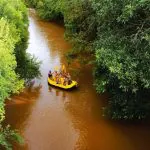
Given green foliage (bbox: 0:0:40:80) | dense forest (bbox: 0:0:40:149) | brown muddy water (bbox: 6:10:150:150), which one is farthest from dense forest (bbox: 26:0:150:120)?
green foliage (bbox: 0:0:40:80)

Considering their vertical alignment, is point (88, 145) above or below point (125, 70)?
below

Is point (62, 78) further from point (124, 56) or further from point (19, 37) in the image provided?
point (124, 56)

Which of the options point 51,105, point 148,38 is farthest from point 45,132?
point 148,38

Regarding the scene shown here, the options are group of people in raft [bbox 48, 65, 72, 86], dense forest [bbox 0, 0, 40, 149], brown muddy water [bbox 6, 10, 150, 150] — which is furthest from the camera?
group of people in raft [bbox 48, 65, 72, 86]

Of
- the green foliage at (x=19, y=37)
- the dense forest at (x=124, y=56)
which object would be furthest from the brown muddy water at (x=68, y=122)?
the green foliage at (x=19, y=37)

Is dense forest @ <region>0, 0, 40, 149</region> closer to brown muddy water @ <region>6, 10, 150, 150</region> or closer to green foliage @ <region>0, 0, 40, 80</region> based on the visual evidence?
green foliage @ <region>0, 0, 40, 80</region>

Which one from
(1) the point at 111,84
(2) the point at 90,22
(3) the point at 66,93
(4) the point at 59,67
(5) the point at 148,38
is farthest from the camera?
(4) the point at 59,67

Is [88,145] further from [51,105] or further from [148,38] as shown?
[148,38]

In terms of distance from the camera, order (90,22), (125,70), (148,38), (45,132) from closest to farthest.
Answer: (148,38), (125,70), (45,132), (90,22)

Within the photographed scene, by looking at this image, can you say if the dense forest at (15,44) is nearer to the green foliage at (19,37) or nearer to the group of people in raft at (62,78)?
the green foliage at (19,37)
